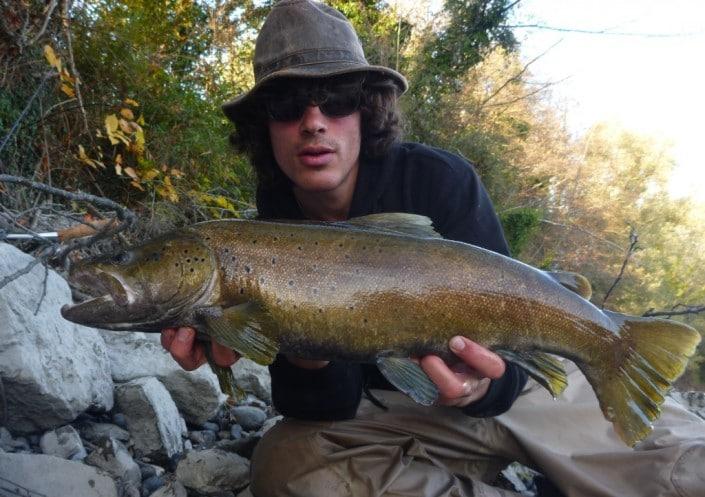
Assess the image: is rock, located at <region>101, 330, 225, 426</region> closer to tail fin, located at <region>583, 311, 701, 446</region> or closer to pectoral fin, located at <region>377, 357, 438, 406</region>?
pectoral fin, located at <region>377, 357, 438, 406</region>

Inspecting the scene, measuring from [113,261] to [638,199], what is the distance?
3488 cm

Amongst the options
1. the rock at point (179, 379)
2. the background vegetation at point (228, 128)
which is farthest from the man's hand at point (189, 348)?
the background vegetation at point (228, 128)

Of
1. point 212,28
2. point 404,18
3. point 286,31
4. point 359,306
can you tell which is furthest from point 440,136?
point 359,306

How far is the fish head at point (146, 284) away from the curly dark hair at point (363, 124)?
1152 mm

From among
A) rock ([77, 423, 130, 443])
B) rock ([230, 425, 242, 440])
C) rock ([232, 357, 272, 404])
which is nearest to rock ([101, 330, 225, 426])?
rock ([230, 425, 242, 440])

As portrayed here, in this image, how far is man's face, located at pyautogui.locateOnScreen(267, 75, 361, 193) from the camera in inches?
107

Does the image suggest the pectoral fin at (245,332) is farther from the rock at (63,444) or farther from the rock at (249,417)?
the rock at (249,417)

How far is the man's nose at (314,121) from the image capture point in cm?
270

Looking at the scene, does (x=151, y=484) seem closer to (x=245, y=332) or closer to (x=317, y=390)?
(x=317, y=390)

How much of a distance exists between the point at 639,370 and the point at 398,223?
116cm

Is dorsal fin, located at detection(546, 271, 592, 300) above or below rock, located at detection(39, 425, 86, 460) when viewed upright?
above

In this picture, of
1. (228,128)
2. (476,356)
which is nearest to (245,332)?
(476,356)

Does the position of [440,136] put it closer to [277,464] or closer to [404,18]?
[404,18]

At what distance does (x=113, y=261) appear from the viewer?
2.14m
